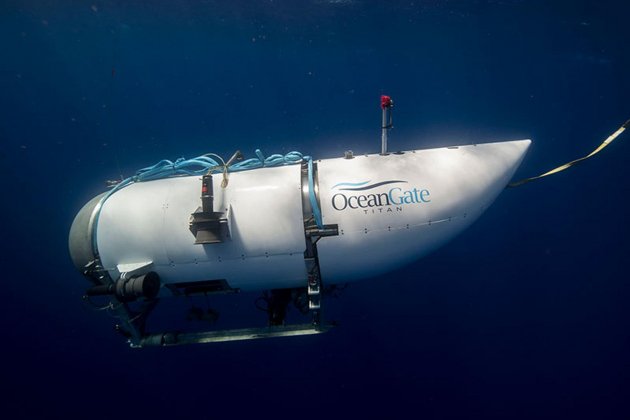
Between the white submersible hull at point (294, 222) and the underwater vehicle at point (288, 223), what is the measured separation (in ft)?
0.03

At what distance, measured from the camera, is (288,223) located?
9.11 ft

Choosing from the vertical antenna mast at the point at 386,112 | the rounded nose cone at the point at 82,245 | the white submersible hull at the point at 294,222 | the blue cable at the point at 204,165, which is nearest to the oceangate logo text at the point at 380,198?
the white submersible hull at the point at 294,222

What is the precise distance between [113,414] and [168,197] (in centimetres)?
1044

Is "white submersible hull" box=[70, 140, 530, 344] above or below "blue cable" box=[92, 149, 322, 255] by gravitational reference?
below

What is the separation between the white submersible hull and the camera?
2.76 meters

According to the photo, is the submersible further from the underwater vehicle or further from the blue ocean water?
the blue ocean water

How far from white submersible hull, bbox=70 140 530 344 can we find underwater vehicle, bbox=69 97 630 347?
11mm

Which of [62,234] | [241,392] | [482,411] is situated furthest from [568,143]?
[62,234]

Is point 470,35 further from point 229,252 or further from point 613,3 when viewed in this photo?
point 229,252

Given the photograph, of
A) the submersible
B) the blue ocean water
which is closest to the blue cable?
the submersible

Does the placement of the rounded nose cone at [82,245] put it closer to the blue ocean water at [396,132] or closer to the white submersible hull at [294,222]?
the white submersible hull at [294,222]

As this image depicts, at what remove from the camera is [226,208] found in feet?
9.32

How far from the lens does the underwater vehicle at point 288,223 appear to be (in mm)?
2766

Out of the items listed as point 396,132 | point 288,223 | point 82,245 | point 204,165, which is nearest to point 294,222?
point 288,223
